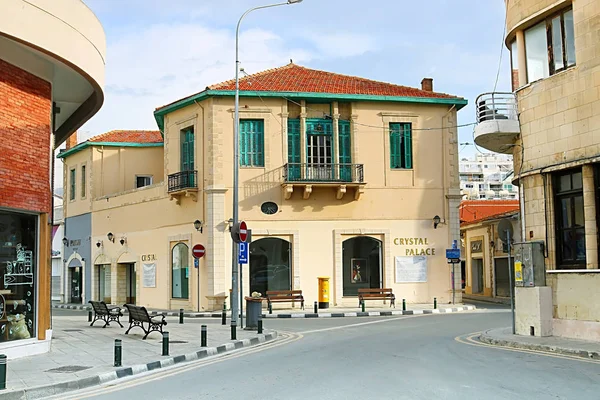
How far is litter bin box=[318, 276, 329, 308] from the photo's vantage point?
2927cm

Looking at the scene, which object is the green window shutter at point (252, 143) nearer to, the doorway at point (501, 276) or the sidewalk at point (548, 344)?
the sidewalk at point (548, 344)

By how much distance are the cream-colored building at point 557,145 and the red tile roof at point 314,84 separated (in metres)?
13.8

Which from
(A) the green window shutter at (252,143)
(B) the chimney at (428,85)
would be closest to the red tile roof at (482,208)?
(B) the chimney at (428,85)

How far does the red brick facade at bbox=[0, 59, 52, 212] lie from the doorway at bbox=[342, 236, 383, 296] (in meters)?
17.9

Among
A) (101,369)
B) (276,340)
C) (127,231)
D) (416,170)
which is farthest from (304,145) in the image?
A: (101,369)

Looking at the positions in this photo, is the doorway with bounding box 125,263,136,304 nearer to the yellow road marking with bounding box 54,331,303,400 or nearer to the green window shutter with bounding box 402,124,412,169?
the green window shutter with bounding box 402,124,412,169

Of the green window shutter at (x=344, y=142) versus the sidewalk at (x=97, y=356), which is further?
the green window shutter at (x=344, y=142)

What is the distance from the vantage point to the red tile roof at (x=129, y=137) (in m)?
39.2

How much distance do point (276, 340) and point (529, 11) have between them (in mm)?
10315

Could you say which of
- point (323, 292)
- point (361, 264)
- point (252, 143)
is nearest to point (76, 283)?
point (252, 143)

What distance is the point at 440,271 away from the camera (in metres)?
31.8

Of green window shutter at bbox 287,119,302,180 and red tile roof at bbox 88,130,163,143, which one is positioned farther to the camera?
red tile roof at bbox 88,130,163,143

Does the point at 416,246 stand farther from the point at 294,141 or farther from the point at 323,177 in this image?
the point at 294,141

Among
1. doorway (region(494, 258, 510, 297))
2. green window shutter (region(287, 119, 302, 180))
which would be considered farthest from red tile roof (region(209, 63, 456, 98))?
doorway (region(494, 258, 510, 297))
